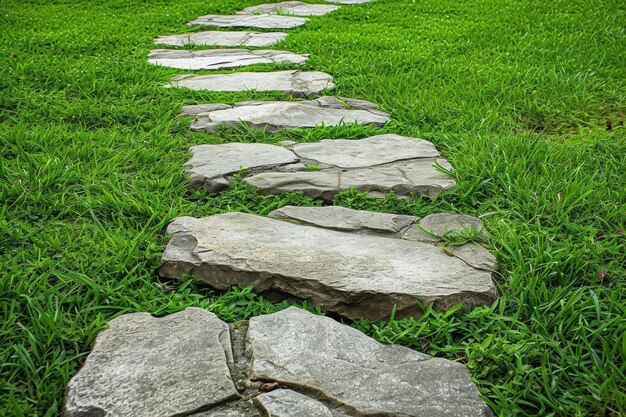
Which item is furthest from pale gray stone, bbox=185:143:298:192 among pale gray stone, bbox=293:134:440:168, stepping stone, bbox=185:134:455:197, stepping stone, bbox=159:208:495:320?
stepping stone, bbox=159:208:495:320

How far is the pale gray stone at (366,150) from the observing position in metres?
3.01

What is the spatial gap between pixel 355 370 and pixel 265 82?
3192 millimetres

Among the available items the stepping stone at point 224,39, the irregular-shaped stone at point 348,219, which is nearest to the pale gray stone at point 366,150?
the irregular-shaped stone at point 348,219

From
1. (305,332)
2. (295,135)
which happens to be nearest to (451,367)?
(305,332)

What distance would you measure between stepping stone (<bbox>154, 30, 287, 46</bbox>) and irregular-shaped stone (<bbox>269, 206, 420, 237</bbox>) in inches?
144

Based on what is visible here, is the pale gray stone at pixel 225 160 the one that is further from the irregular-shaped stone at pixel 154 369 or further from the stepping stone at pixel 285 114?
the irregular-shaped stone at pixel 154 369

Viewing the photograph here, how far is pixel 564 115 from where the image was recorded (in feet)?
12.5

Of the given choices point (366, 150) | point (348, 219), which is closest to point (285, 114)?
point (366, 150)

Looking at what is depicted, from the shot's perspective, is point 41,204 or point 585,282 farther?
point 41,204

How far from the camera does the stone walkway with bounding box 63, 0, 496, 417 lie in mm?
1464

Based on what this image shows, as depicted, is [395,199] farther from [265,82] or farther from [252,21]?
[252,21]

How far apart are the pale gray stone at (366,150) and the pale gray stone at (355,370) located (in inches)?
53.4

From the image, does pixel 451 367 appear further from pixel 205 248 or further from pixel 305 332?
pixel 205 248

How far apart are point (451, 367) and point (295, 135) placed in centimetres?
205
